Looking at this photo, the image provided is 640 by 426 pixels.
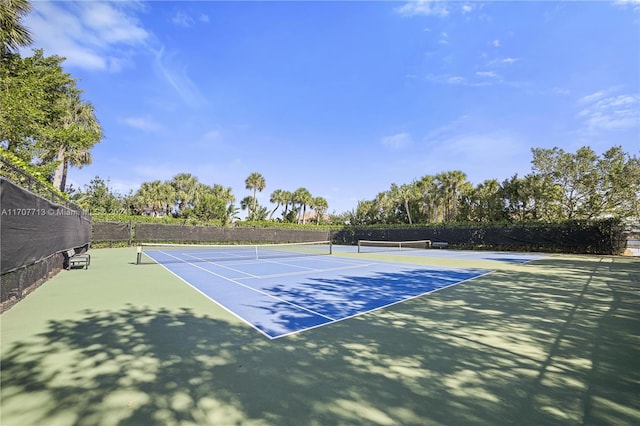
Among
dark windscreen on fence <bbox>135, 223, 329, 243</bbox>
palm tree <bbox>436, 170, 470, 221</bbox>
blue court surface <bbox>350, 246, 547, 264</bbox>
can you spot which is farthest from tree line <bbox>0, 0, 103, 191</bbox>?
palm tree <bbox>436, 170, 470, 221</bbox>

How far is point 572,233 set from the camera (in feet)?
76.9

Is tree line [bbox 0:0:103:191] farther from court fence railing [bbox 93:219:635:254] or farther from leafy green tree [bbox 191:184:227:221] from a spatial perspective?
leafy green tree [bbox 191:184:227:221]

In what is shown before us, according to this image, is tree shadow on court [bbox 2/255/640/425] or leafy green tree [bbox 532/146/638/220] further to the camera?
leafy green tree [bbox 532/146/638/220]

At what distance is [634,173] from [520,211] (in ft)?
31.2

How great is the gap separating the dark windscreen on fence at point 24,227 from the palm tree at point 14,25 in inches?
345

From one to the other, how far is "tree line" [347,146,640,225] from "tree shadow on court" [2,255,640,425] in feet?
95.6

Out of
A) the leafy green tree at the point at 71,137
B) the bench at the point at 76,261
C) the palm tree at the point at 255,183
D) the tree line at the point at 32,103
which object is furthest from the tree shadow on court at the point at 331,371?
the palm tree at the point at 255,183

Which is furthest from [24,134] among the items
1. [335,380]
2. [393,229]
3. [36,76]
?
[393,229]

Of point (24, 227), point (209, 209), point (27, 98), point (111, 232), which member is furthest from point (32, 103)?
point (209, 209)

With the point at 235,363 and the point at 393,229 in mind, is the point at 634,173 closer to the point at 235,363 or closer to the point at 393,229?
the point at 393,229

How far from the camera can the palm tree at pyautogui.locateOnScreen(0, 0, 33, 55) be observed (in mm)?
10656

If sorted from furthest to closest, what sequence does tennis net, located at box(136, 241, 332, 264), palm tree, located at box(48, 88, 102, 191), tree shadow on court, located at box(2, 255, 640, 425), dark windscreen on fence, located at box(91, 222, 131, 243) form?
dark windscreen on fence, located at box(91, 222, 131, 243) → palm tree, located at box(48, 88, 102, 191) → tennis net, located at box(136, 241, 332, 264) → tree shadow on court, located at box(2, 255, 640, 425)

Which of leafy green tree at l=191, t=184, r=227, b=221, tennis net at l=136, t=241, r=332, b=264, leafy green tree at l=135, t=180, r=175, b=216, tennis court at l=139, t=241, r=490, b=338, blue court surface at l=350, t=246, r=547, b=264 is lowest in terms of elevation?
tennis net at l=136, t=241, r=332, b=264

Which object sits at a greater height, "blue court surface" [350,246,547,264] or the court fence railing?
the court fence railing
